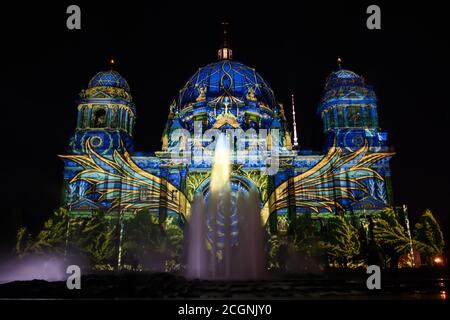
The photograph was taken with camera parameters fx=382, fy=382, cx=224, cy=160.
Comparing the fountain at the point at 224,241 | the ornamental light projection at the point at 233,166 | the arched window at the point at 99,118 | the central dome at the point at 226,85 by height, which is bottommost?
the fountain at the point at 224,241

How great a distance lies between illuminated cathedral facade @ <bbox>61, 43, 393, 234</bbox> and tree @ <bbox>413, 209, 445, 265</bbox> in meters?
9.55

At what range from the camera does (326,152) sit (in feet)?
176

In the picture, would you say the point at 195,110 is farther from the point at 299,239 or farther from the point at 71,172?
the point at 299,239

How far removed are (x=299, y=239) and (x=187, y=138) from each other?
23140 mm

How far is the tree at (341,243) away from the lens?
39094 mm

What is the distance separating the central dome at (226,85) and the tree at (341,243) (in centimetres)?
3023

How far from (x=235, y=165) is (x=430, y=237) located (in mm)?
23921

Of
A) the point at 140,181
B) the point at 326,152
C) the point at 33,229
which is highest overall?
the point at 326,152

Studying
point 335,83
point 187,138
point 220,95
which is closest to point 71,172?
point 187,138

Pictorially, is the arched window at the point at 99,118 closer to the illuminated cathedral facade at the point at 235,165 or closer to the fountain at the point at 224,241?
the illuminated cathedral facade at the point at 235,165

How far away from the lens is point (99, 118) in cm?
5681

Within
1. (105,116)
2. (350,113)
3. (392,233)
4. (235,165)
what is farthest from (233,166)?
(392,233)

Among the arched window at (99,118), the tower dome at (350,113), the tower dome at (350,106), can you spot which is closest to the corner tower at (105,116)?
the arched window at (99,118)
